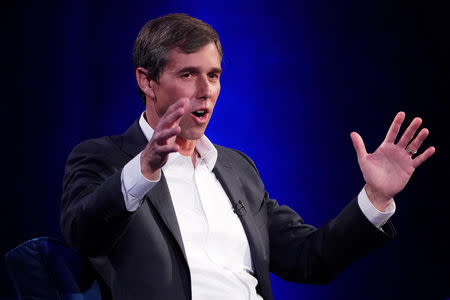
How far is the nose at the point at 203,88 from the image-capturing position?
1744 millimetres

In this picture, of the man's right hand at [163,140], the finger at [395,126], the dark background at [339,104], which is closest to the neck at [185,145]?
the man's right hand at [163,140]

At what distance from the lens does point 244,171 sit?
201 cm

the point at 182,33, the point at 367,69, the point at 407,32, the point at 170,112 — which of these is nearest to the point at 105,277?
the point at 170,112

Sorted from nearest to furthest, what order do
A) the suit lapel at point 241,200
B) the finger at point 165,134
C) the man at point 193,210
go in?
the finger at point 165,134 < the man at point 193,210 < the suit lapel at point 241,200

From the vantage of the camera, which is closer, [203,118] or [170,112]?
[170,112]

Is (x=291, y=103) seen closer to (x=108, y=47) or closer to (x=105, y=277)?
(x=108, y=47)

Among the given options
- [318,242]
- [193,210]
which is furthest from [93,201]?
[318,242]

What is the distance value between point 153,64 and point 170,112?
45cm

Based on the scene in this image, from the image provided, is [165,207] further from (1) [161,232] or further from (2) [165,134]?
(2) [165,134]

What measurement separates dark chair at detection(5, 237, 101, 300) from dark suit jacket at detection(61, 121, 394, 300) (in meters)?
0.05

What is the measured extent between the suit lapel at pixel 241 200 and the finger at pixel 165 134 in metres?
0.56

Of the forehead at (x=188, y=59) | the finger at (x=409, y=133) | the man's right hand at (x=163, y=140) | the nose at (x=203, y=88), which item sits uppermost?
the forehead at (x=188, y=59)

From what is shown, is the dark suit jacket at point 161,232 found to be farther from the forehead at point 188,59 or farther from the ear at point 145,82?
the forehead at point 188,59

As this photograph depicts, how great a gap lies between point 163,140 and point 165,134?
20 mm
